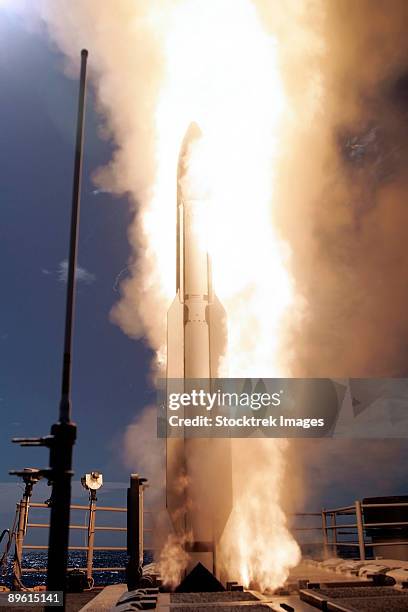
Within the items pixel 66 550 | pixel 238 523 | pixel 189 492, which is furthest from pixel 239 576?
pixel 66 550

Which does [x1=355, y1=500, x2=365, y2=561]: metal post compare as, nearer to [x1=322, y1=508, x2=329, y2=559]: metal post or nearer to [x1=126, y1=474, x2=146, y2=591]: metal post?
[x1=322, y1=508, x2=329, y2=559]: metal post

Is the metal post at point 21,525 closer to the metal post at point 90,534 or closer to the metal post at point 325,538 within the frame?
the metal post at point 90,534

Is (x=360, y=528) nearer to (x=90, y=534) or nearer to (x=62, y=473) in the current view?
(x=90, y=534)

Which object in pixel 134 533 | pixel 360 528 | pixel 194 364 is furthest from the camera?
pixel 360 528

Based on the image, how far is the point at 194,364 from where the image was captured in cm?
1523

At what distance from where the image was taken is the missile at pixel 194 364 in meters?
13.8

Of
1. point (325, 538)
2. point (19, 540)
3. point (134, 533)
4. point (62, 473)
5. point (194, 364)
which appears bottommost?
point (325, 538)

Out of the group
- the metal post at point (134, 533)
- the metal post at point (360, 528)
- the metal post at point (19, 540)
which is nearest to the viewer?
the metal post at point (134, 533)

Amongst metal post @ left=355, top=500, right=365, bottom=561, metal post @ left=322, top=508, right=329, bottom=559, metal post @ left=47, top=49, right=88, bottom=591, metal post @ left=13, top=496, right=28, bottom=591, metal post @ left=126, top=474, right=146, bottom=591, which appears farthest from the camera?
metal post @ left=322, top=508, right=329, bottom=559

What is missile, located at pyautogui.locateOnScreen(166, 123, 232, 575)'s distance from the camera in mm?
13797

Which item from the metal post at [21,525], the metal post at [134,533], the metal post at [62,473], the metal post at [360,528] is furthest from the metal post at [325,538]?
the metal post at [62,473]

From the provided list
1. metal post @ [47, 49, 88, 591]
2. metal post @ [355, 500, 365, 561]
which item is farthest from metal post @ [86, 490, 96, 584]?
metal post @ [47, 49, 88, 591]

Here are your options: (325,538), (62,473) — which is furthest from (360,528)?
(62,473)

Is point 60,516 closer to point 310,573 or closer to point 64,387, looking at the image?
point 64,387
